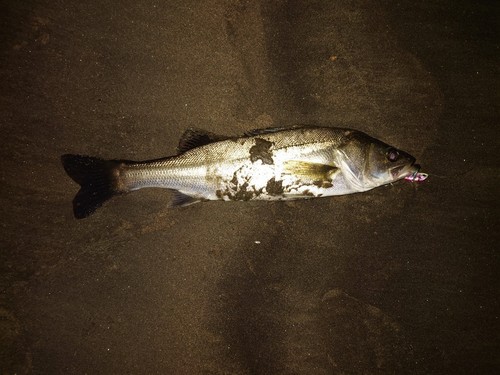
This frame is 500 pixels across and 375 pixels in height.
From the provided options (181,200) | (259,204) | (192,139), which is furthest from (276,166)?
(181,200)

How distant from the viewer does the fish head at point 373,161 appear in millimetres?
2850

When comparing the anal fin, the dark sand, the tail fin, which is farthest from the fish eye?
the tail fin

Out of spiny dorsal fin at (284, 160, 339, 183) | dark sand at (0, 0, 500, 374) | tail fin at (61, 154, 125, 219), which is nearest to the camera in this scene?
spiny dorsal fin at (284, 160, 339, 183)

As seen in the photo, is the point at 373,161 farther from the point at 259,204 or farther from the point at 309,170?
the point at 259,204

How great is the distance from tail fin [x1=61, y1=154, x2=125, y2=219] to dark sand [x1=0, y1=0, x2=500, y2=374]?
0.24m

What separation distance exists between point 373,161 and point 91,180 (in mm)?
2988

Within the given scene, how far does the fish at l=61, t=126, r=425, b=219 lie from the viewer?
9.36 ft

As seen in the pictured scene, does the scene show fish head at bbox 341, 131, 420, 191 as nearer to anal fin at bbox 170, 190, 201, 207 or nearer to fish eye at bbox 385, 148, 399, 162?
fish eye at bbox 385, 148, 399, 162

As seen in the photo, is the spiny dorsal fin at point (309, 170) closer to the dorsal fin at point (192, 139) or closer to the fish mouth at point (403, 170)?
the fish mouth at point (403, 170)

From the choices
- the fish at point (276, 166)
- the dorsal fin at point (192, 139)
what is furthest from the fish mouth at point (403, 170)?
the dorsal fin at point (192, 139)

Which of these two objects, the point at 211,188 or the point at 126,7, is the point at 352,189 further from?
the point at 126,7

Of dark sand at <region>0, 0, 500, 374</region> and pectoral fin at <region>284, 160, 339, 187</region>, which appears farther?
dark sand at <region>0, 0, 500, 374</region>

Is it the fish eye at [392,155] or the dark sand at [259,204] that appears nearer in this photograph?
the fish eye at [392,155]

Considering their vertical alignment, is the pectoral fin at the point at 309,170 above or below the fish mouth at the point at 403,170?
above
